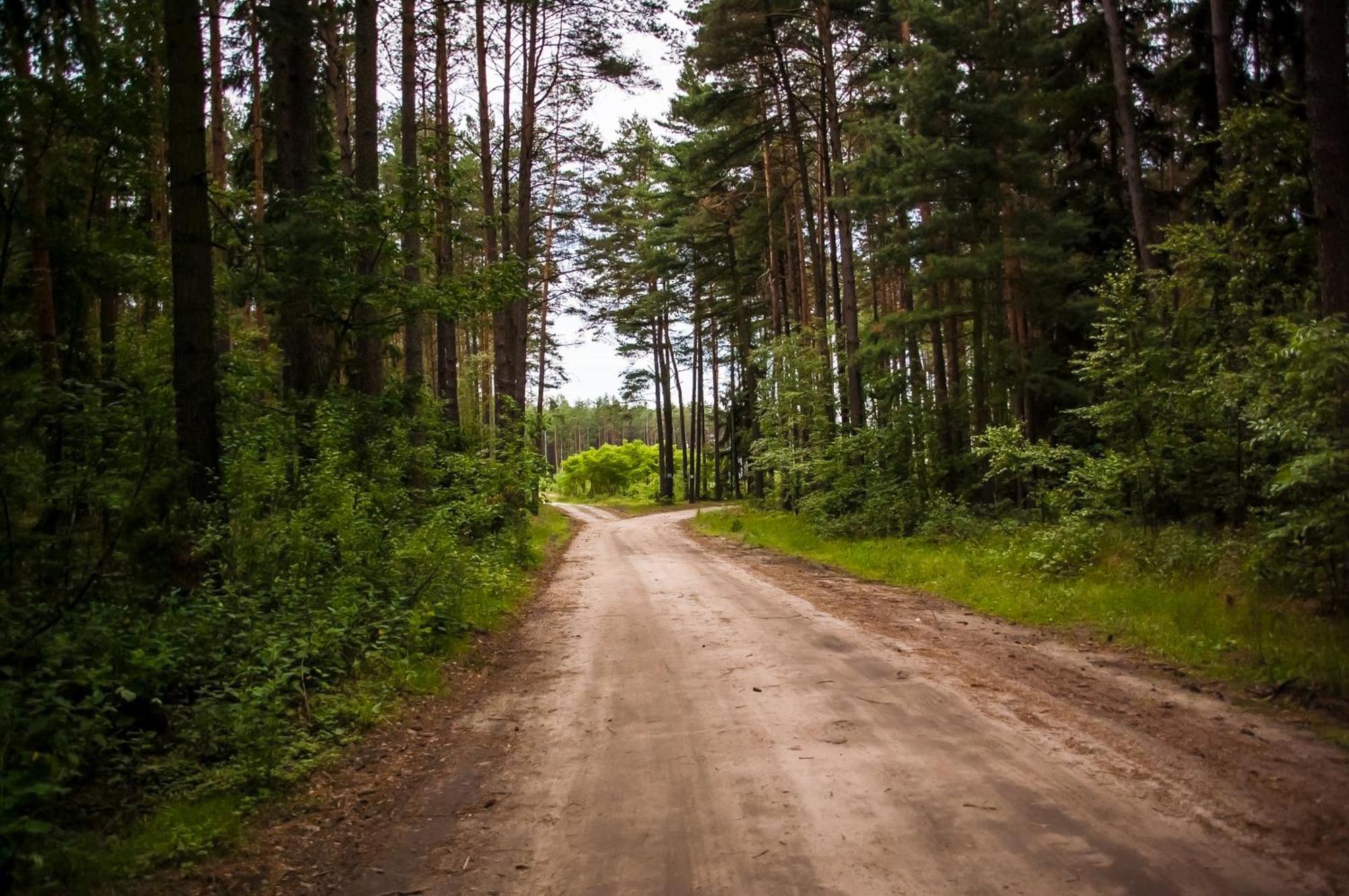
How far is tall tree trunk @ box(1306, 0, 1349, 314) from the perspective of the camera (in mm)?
7438

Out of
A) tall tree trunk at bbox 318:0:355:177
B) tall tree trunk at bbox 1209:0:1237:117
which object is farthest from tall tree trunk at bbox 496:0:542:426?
tall tree trunk at bbox 1209:0:1237:117

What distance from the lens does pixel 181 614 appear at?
5801 mm

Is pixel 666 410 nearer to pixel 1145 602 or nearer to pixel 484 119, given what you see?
pixel 484 119

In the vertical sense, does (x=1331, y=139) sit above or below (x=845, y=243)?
below

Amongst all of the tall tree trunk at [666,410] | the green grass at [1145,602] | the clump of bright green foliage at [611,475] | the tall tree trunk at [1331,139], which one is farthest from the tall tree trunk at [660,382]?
the tall tree trunk at [1331,139]

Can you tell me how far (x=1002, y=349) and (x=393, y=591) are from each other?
45.5 ft

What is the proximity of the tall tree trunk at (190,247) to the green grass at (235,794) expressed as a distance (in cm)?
230

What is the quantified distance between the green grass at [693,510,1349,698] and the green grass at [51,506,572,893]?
21.4 ft

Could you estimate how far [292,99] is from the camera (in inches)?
421

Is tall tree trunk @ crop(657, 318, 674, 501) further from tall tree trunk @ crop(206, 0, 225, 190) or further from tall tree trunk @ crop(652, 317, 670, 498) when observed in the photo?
tall tree trunk @ crop(206, 0, 225, 190)

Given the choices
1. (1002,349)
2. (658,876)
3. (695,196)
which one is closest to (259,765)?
(658,876)

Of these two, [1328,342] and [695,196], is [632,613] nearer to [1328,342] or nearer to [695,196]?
[1328,342]

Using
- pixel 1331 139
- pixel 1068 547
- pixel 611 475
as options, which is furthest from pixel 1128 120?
pixel 611 475

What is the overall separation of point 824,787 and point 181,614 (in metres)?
4.66
